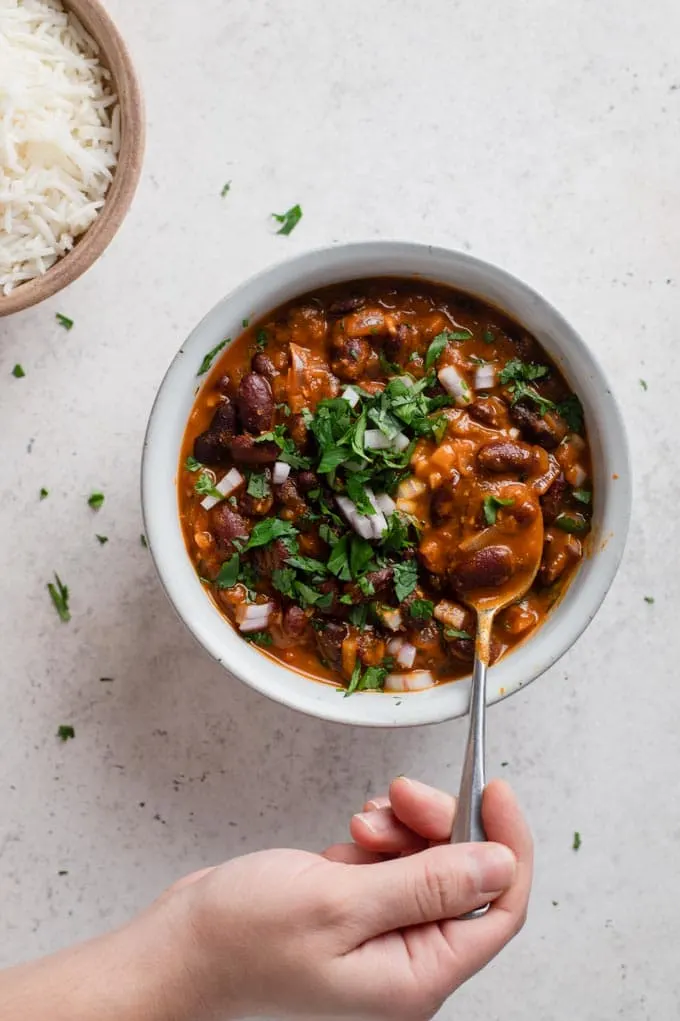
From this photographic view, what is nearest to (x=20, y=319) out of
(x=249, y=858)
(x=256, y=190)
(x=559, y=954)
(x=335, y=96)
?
(x=256, y=190)

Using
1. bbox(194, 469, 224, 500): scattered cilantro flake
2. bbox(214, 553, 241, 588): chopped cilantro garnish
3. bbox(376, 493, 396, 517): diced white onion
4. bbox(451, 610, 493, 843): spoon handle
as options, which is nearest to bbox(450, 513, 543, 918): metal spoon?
bbox(451, 610, 493, 843): spoon handle

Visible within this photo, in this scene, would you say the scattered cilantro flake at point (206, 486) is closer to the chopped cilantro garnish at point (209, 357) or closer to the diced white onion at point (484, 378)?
the chopped cilantro garnish at point (209, 357)

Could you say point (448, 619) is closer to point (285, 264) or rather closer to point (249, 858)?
point (249, 858)

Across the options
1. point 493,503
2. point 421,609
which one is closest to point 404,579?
point 421,609

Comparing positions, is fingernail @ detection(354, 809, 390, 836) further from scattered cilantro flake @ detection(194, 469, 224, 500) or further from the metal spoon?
scattered cilantro flake @ detection(194, 469, 224, 500)

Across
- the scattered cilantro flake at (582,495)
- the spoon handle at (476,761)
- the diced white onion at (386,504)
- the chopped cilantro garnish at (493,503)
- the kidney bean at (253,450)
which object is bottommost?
the spoon handle at (476,761)

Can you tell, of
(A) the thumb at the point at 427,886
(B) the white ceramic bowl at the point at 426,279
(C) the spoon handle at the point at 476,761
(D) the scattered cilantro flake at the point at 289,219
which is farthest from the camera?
(D) the scattered cilantro flake at the point at 289,219

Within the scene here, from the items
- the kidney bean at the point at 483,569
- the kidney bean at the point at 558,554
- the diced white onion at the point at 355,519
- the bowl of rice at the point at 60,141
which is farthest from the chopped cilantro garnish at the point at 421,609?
the bowl of rice at the point at 60,141
